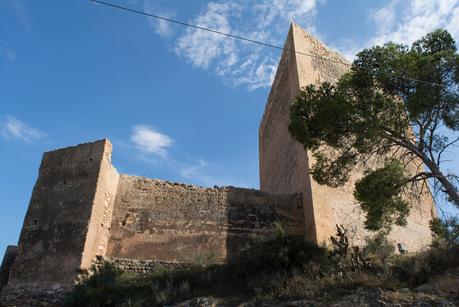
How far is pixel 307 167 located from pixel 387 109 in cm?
311

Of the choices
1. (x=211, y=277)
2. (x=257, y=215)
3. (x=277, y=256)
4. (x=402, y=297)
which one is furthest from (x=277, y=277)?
(x=257, y=215)

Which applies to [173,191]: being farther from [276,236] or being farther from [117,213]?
[276,236]

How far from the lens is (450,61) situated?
28.9 ft

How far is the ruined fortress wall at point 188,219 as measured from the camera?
10.6 meters

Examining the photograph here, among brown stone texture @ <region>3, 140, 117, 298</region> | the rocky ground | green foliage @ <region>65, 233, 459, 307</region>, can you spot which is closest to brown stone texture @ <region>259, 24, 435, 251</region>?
green foliage @ <region>65, 233, 459, 307</region>

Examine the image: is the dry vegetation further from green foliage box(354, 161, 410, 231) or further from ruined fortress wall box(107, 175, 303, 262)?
green foliage box(354, 161, 410, 231)

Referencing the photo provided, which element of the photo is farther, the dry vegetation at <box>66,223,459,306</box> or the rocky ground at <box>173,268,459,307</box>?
the dry vegetation at <box>66,223,459,306</box>

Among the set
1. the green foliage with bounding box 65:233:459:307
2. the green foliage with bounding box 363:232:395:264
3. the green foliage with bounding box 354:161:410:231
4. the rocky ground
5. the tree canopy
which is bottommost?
the rocky ground

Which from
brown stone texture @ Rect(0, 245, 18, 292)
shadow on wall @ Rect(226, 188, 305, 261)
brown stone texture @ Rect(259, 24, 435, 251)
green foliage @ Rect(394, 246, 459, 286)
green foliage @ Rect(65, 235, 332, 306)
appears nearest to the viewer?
green foliage @ Rect(394, 246, 459, 286)

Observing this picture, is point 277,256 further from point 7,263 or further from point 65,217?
point 7,263

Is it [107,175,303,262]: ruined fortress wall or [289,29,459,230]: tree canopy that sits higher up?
[289,29,459,230]: tree canopy

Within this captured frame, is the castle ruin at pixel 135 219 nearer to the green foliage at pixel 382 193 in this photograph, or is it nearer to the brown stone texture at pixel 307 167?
the brown stone texture at pixel 307 167

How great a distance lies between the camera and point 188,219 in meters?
11.1

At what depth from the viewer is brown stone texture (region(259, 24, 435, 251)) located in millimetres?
11508
